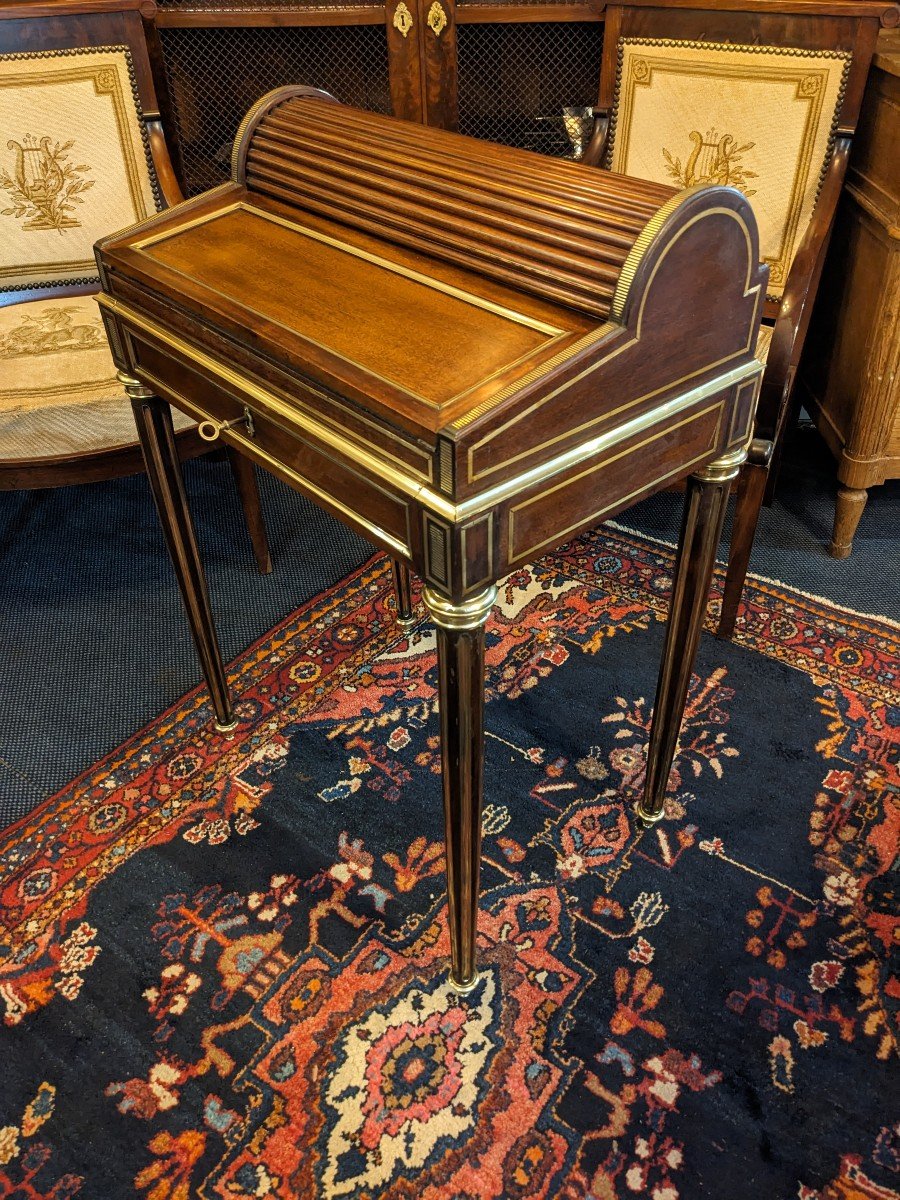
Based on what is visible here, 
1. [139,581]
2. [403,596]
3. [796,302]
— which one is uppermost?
[796,302]

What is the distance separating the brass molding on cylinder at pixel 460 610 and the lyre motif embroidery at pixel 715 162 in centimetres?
154

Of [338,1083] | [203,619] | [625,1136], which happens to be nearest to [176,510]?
[203,619]

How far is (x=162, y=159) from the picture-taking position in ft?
7.34

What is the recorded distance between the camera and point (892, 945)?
5.07 feet

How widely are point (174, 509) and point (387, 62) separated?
4.53 ft

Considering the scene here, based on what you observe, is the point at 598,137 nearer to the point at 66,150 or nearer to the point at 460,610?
the point at 66,150

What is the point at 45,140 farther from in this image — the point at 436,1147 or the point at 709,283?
the point at 436,1147

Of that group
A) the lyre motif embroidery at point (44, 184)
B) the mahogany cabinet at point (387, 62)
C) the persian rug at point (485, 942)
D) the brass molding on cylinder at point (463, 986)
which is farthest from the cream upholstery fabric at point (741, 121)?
the brass molding on cylinder at point (463, 986)

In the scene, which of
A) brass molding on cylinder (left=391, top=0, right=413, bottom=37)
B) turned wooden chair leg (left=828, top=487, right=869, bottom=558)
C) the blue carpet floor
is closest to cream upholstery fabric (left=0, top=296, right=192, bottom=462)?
the blue carpet floor

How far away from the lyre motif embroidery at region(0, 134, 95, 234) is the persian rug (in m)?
1.13

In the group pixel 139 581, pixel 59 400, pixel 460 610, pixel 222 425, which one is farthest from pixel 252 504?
pixel 460 610

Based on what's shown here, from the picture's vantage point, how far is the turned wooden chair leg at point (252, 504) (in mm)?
2252

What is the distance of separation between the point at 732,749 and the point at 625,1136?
79 centimetres

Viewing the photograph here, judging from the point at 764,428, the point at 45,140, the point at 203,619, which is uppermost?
the point at 45,140
